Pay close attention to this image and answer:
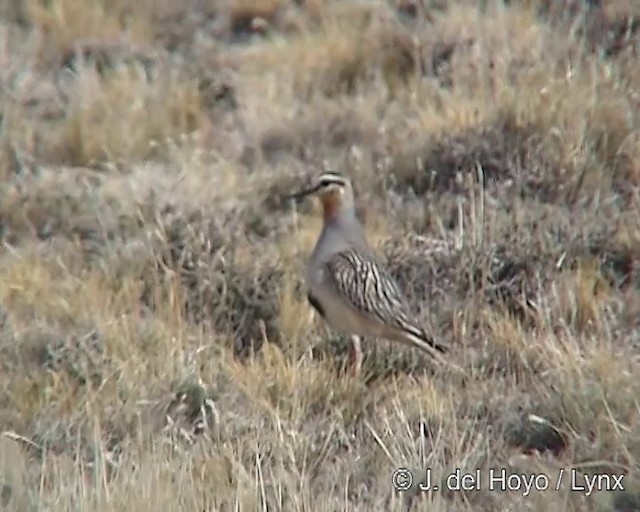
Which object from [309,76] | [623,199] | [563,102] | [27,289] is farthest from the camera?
[309,76]

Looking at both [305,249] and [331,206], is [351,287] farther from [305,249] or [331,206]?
[305,249]

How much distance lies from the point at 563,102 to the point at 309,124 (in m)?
1.84

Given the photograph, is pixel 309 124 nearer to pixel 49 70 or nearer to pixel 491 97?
pixel 491 97

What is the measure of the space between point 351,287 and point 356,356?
328mm

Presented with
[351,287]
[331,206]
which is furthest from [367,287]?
[331,206]

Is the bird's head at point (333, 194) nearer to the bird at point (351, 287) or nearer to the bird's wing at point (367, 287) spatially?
the bird at point (351, 287)

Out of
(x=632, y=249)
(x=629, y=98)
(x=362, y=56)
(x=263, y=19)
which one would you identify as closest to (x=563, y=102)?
(x=629, y=98)

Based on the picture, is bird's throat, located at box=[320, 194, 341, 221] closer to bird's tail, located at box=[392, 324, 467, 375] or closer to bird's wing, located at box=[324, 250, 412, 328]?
bird's wing, located at box=[324, 250, 412, 328]

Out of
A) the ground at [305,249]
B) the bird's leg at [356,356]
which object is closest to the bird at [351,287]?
the bird's leg at [356,356]

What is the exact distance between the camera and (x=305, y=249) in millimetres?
8086

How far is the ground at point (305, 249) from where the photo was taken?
220 inches

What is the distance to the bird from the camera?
21.8 ft

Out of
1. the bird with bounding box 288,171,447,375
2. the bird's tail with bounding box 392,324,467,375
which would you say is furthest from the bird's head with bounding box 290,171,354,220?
the bird's tail with bounding box 392,324,467,375

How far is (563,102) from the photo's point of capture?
8844mm
